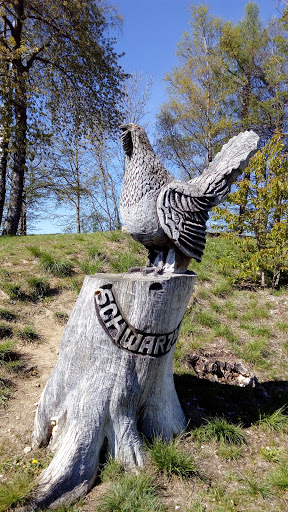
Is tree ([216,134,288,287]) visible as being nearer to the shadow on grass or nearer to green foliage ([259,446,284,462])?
the shadow on grass

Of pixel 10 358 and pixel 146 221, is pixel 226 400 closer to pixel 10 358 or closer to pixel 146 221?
pixel 146 221

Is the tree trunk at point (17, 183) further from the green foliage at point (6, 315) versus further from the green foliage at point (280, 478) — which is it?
the green foliage at point (280, 478)

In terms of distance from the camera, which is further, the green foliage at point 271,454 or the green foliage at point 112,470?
the green foliage at point 271,454

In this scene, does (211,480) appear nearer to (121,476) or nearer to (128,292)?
(121,476)

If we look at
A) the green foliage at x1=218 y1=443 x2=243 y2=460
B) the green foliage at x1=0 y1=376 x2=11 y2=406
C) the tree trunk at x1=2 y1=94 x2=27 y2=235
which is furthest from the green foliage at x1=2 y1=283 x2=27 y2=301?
the tree trunk at x1=2 y1=94 x2=27 y2=235

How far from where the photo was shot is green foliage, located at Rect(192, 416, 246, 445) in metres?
2.86

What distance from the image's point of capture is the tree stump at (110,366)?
2387 millimetres

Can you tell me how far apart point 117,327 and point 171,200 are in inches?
44.4

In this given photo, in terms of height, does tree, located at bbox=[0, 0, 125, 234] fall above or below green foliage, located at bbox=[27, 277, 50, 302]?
above

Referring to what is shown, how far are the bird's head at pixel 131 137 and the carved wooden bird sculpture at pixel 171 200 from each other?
1 cm

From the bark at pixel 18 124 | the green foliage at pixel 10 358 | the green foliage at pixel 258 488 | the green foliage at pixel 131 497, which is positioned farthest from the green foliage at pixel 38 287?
the bark at pixel 18 124

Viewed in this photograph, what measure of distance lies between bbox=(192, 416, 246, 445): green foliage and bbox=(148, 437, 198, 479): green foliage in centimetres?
36

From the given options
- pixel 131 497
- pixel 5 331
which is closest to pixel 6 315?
pixel 5 331

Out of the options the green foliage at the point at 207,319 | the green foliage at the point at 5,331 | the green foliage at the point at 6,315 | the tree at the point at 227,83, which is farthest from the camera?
the tree at the point at 227,83
